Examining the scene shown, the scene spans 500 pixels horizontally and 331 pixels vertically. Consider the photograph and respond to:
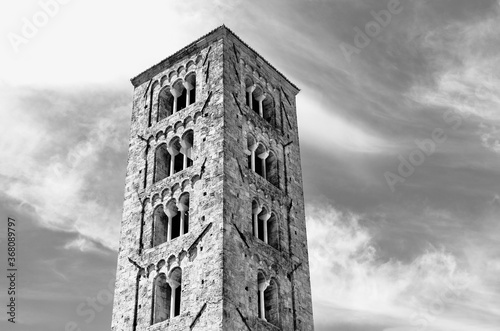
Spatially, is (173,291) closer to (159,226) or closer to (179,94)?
(159,226)

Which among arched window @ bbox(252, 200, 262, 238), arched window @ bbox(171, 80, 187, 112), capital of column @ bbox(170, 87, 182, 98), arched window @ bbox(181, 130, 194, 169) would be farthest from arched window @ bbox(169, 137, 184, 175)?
arched window @ bbox(252, 200, 262, 238)

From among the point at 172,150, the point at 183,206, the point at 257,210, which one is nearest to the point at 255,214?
the point at 257,210

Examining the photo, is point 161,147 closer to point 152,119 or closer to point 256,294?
point 152,119

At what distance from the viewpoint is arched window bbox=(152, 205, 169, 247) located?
30603 millimetres

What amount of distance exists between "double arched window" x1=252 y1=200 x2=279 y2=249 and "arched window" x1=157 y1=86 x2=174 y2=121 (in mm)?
7955

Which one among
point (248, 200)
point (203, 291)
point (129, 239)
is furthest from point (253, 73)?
point (203, 291)

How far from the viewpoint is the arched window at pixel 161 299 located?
2836 cm

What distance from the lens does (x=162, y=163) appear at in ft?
110

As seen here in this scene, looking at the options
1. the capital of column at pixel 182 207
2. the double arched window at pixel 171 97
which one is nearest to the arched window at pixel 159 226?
the capital of column at pixel 182 207

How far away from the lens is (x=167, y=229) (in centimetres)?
3106

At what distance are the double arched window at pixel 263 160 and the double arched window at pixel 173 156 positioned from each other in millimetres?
2996

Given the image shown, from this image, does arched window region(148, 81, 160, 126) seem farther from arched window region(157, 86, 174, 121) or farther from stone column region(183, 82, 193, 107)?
stone column region(183, 82, 193, 107)

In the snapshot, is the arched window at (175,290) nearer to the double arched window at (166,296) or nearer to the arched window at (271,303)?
the double arched window at (166,296)

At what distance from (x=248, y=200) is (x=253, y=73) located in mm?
8646
